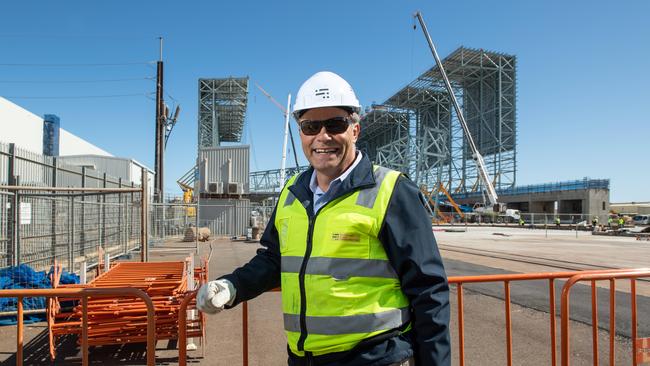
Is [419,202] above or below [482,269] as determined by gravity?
above

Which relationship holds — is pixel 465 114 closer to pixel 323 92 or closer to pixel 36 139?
pixel 36 139

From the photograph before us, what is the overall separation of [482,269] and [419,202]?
11180 mm

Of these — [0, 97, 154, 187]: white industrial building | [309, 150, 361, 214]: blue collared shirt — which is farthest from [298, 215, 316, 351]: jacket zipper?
[0, 97, 154, 187]: white industrial building

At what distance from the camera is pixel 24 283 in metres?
7.01

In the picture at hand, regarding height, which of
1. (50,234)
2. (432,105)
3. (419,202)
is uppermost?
(432,105)

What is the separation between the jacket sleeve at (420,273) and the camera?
1.67m

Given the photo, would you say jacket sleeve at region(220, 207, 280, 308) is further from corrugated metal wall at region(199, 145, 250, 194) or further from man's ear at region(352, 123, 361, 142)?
corrugated metal wall at region(199, 145, 250, 194)

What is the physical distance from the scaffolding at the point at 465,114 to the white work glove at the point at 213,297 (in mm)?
49681

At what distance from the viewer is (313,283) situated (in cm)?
179

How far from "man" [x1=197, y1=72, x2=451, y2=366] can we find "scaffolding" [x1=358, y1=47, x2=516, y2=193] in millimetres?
49667

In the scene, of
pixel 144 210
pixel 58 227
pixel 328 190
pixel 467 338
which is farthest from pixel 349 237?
pixel 58 227

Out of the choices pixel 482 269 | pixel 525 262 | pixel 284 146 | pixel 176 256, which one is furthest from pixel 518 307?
pixel 284 146

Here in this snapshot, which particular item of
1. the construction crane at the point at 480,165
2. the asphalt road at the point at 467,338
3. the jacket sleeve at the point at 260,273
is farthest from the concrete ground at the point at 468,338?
the construction crane at the point at 480,165

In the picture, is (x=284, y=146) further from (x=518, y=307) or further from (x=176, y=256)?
(x=518, y=307)
